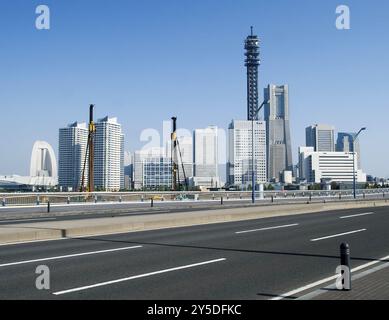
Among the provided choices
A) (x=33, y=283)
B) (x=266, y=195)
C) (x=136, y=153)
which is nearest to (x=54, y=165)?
(x=136, y=153)

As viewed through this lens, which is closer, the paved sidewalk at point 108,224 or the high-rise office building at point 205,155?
the paved sidewalk at point 108,224

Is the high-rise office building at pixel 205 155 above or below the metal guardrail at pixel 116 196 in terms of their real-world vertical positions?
above

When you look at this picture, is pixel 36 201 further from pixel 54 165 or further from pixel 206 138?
pixel 54 165

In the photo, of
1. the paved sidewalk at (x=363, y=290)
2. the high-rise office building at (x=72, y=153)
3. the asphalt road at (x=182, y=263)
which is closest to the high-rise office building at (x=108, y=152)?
the high-rise office building at (x=72, y=153)

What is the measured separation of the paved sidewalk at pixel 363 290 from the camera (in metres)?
8.05

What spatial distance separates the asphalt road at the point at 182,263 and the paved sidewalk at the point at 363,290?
51cm

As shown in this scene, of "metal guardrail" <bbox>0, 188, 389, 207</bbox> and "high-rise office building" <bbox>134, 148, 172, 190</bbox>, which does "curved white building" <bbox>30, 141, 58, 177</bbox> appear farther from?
"metal guardrail" <bbox>0, 188, 389, 207</bbox>

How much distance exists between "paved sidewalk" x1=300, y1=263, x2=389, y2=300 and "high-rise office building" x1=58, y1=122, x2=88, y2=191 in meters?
137

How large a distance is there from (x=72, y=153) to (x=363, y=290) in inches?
5663

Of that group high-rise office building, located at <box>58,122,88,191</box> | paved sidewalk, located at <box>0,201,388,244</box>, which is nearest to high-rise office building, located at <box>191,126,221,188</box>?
high-rise office building, located at <box>58,122,88,191</box>

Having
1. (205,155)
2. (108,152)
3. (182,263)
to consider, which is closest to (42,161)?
(108,152)

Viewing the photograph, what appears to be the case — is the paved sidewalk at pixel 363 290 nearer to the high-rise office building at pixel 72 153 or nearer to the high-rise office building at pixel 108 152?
the high-rise office building at pixel 108 152

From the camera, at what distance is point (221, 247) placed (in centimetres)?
1552
